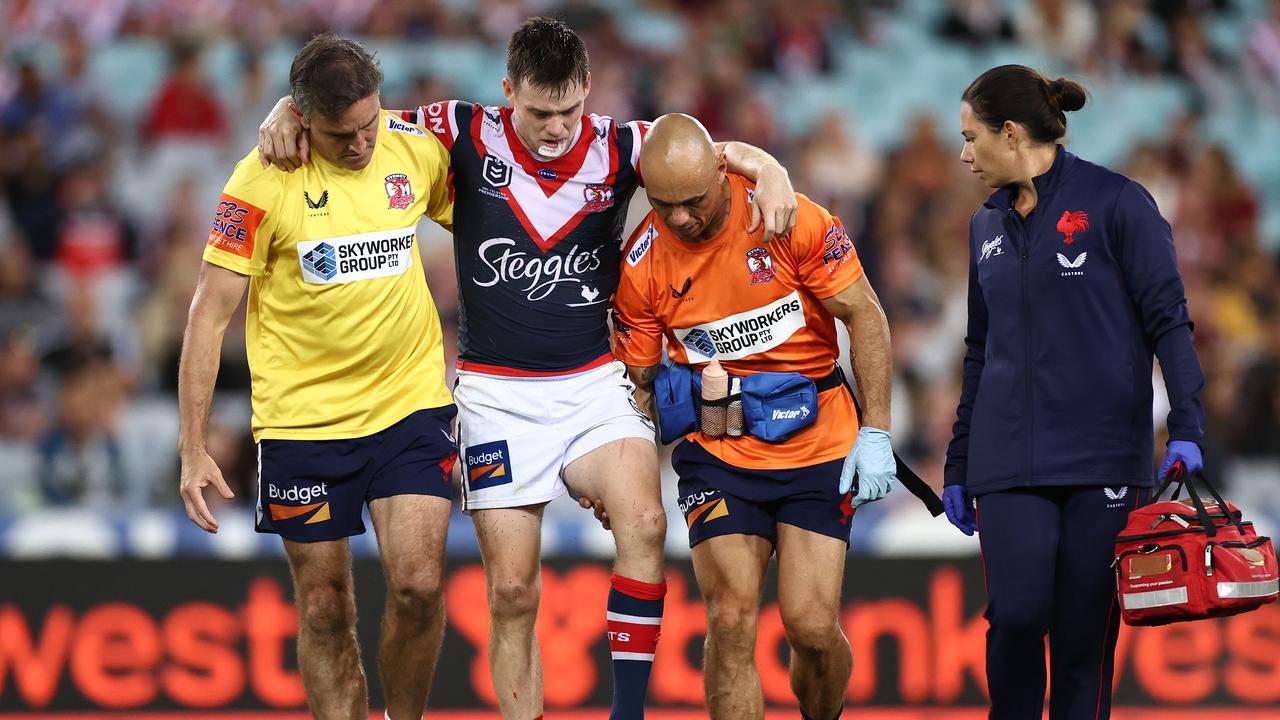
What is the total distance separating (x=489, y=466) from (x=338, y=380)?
67cm

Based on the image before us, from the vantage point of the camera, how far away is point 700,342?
606 cm

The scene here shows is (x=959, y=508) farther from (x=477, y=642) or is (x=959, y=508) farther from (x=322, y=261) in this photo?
(x=477, y=642)

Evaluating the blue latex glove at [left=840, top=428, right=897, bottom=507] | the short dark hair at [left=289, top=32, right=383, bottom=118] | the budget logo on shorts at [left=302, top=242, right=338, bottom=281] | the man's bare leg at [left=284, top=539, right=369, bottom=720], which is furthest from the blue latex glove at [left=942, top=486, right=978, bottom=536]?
the short dark hair at [left=289, top=32, right=383, bottom=118]

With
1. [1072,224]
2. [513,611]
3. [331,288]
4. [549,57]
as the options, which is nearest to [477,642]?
[513,611]

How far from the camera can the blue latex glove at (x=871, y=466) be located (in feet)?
19.5

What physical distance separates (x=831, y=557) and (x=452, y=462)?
4.99 ft

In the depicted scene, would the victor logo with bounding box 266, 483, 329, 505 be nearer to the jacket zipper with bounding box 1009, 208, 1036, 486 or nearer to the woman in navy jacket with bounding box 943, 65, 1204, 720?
the woman in navy jacket with bounding box 943, 65, 1204, 720

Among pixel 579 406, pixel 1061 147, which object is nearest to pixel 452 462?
pixel 579 406

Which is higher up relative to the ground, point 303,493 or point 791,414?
point 791,414

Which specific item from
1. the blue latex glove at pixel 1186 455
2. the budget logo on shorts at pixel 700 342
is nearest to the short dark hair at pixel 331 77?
the budget logo on shorts at pixel 700 342

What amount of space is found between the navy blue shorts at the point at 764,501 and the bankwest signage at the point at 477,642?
2.69 m

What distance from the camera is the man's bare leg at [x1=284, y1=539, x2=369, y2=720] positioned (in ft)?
19.5

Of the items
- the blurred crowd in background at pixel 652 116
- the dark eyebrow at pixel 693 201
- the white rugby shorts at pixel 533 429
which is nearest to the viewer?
the dark eyebrow at pixel 693 201

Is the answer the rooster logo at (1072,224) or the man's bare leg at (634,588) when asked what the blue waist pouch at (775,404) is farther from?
the rooster logo at (1072,224)
